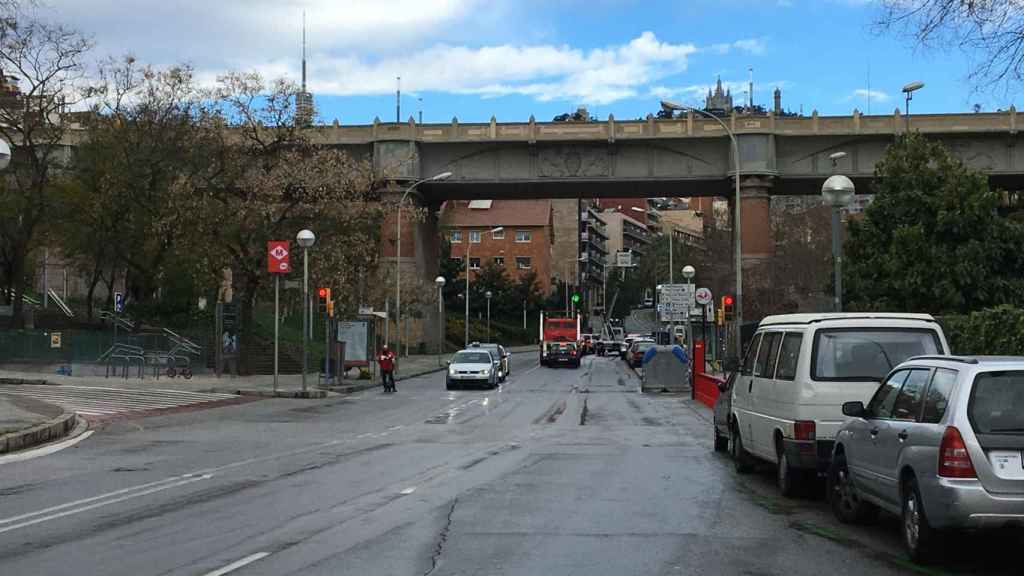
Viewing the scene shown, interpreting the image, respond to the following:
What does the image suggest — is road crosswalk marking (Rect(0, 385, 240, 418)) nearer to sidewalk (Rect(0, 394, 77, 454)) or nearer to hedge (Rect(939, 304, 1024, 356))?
sidewalk (Rect(0, 394, 77, 454))

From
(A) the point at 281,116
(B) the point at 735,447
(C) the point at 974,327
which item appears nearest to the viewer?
(B) the point at 735,447

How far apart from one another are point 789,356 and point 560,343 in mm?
53654

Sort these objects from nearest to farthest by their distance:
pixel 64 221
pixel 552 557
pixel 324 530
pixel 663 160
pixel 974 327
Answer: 1. pixel 552 557
2. pixel 324 530
3. pixel 974 327
4. pixel 64 221
5. pixel 663 160

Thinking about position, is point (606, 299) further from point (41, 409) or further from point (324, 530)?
point (324, 530)

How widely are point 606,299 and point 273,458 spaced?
151662 millimetres

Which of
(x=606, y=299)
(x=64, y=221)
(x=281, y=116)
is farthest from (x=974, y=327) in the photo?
(x=606, y=299)

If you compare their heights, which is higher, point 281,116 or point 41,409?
point 281,116

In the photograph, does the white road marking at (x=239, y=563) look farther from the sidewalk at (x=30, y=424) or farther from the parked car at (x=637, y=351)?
the parked car at (x=637, y=351)

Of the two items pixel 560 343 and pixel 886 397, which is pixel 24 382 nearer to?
pixel 886 397

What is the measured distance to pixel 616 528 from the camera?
1031 cm

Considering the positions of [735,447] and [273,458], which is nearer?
[735,447]

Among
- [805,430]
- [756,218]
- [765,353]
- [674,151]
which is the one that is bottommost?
[805,430]

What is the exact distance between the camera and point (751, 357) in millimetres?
14578

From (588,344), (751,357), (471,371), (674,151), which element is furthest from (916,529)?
(588,344)
